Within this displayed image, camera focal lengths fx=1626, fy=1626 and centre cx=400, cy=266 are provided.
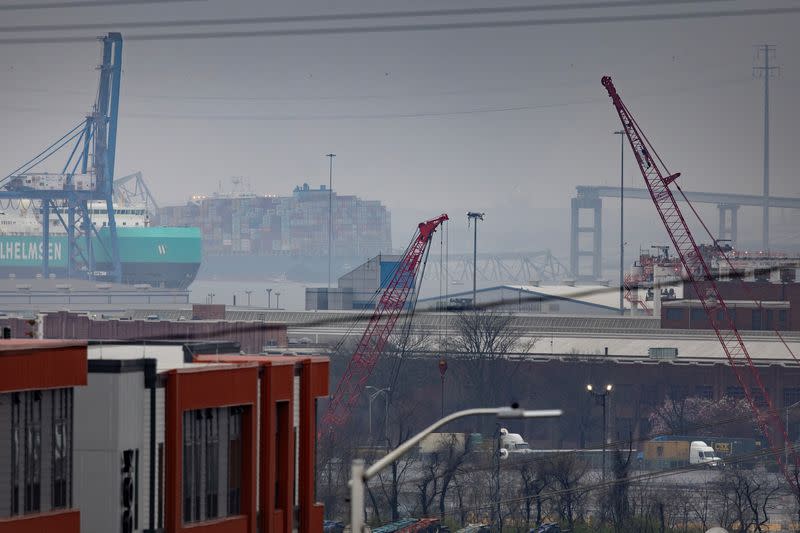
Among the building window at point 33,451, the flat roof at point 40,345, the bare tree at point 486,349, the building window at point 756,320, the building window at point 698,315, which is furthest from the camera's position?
the building window at point 698,315

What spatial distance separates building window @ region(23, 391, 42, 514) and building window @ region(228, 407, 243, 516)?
3.04 meters

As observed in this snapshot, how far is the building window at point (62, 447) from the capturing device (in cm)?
1565

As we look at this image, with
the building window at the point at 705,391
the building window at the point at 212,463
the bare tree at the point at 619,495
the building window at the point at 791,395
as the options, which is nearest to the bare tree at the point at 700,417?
the building window at the point at 705,391

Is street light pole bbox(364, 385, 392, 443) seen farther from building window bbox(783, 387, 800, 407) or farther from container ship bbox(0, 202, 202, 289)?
container ship bbox(0, 202, 202, 289)

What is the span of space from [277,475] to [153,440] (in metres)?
3.36

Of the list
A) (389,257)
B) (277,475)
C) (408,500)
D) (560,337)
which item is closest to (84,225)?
(389,257)

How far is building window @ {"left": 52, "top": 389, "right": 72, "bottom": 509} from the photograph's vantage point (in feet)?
51.3

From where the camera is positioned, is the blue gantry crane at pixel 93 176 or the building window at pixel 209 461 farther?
the blue gantry crane at pixel 93 176

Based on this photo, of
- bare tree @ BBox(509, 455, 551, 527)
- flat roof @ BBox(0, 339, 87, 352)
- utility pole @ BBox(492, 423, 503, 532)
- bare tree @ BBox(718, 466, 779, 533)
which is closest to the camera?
flat roof @ BBox(0, 339, 87, 352)

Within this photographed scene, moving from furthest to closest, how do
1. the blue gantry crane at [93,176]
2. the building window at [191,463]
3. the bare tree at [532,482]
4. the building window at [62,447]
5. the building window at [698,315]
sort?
the blue gantry crane at [93,176]
the building window at [698,315]
the bare tree at [532,482]
the building window at [191,463]
the building window at [62,447]

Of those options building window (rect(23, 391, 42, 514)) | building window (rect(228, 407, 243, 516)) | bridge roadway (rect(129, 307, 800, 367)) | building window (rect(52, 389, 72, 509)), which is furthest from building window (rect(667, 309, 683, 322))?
building window (rect(23, 391, 42, 514))

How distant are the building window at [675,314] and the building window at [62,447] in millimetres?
59984

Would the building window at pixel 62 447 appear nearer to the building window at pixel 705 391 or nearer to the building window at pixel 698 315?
the building window at pixel 705 391

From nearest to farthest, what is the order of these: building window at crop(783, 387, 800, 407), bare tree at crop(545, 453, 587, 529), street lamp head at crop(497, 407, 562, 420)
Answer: street lamp head at crop(497, 407, 562, 420) < bare tree at crop(545, 453, 587, 529) < building window at crop(783, 387, 800, 407)
